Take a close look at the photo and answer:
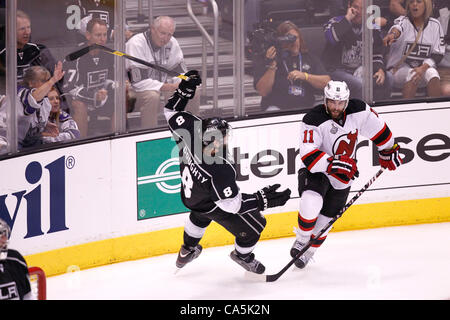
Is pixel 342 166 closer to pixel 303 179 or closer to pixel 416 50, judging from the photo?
pixel 303 179

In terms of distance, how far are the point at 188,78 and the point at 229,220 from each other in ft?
2.71

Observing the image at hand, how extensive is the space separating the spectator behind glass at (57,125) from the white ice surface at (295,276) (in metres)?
0.82

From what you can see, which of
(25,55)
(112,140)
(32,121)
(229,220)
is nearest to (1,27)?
(25,55)

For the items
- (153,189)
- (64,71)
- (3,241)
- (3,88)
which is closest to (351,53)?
(153,189)

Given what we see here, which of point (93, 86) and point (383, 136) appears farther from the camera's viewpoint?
point (93, 86)

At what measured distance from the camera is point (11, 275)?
3865mm

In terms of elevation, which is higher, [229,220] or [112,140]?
[112,140]

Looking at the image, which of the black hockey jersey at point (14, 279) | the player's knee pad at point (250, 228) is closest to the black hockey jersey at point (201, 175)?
the player's knee pad at point (250, 228)

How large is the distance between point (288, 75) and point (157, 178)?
1171mm

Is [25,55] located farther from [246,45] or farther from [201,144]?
[246,45]

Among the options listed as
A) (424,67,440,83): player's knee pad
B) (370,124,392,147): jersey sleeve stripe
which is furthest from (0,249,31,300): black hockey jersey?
(424,67,440,83): player's knee pad

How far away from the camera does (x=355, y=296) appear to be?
530 cm

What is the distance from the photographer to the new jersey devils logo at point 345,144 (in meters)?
5.59

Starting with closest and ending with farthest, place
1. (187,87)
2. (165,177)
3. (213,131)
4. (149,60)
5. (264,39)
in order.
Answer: (213,131) < (187,87) < (149,60) < (165,177) < (264,39)
